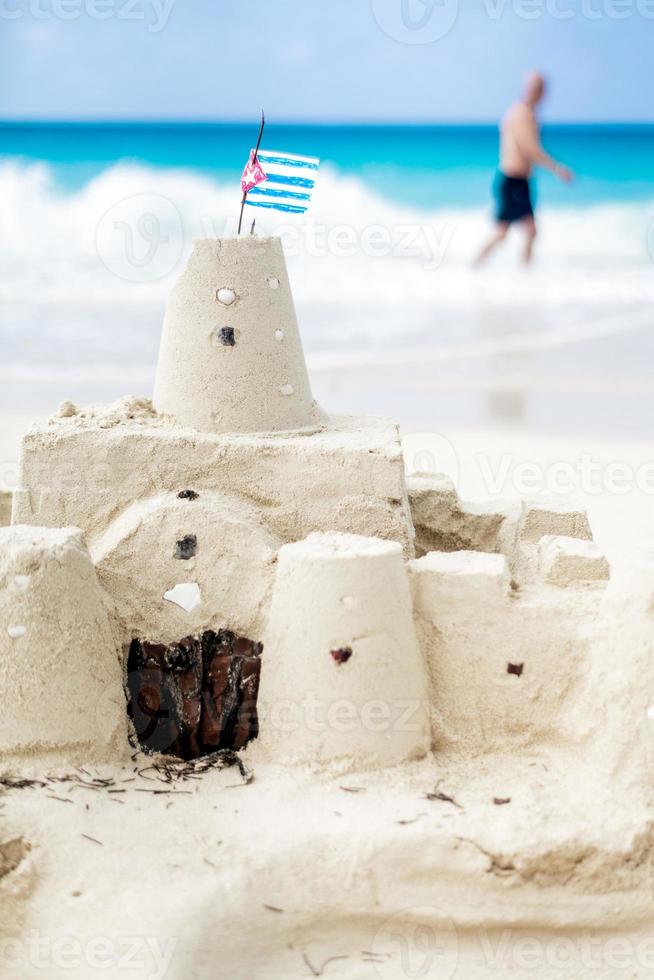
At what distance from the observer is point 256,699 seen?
4684 mm

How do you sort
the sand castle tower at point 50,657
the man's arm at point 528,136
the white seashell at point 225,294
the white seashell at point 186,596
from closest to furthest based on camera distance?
1. the sand castle tower at point 50,657
2. the white seashell at point 186,596
3. the white seashell at point 225,294
4. the man's arm at point 528,136

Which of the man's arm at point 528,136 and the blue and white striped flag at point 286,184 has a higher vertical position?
the man's arm at point 528,136

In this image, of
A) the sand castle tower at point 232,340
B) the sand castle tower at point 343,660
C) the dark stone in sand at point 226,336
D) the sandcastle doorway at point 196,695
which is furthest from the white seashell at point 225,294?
the sandcastle doorway at point 196,695

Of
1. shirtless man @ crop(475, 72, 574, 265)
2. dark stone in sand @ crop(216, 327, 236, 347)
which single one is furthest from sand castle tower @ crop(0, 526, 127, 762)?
shirtless man @ crop(475, 72, 574, 265)

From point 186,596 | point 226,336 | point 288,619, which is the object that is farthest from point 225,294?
point 288,619

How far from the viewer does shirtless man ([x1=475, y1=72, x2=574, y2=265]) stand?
527 centimetres

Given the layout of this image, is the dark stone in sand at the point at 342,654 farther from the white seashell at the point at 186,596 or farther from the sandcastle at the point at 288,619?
the white seashell at the point at 186,596

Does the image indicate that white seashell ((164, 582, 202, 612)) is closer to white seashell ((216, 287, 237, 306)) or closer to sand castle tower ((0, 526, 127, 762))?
sand castle tower ((0, 526, 127, 762))

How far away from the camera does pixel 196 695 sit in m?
4.73

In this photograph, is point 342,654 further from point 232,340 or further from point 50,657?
point 232,340

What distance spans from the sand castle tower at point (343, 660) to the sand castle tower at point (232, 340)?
2.68 feet

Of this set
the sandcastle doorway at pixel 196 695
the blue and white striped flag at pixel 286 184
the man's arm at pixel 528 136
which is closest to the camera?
the sandcastle doorway at pixel 196 695

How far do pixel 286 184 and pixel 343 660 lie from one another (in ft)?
7.39

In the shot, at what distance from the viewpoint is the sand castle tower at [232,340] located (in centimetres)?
505
